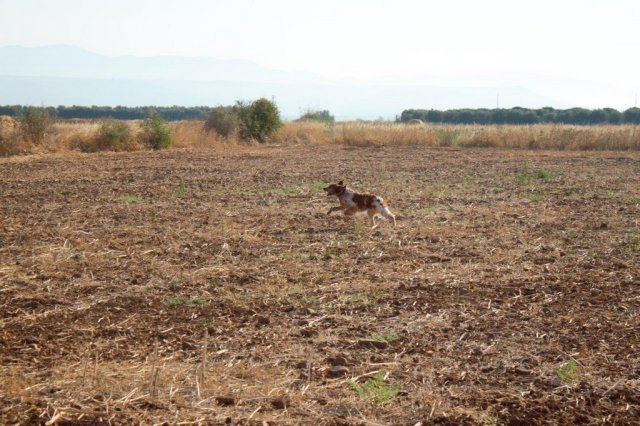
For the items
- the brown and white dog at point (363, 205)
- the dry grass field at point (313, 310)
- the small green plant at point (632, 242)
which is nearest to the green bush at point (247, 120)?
the dry grass field at point (313, 310)

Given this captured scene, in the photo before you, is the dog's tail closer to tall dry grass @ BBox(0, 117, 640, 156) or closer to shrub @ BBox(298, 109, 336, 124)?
tall dry grass @ BBox(0, 117, 640, 156)

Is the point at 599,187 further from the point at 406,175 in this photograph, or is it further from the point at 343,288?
the point at 343,288

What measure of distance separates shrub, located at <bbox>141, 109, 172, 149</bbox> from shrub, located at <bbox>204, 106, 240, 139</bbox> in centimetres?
407

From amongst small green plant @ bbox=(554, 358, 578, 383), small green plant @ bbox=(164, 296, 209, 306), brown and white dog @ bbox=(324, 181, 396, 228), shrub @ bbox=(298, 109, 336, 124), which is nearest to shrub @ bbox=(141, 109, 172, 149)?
shrub @ bbox=(298, 109, 336, 124)

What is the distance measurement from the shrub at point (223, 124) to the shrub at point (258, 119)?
1.65 feet

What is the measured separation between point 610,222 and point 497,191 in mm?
4413

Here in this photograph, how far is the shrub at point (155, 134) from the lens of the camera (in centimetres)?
3139

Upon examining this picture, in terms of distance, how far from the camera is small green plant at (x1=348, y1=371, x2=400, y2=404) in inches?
215

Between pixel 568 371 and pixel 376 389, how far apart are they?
62.8 inches

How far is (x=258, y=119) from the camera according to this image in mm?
36594

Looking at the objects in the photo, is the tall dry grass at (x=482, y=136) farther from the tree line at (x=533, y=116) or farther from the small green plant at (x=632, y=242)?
the small green plant at (x=632, y=242)

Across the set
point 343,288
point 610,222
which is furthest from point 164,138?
point 343,288

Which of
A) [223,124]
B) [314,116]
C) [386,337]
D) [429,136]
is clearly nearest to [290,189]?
[386,337]

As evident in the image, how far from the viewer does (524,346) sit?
6695 mm
